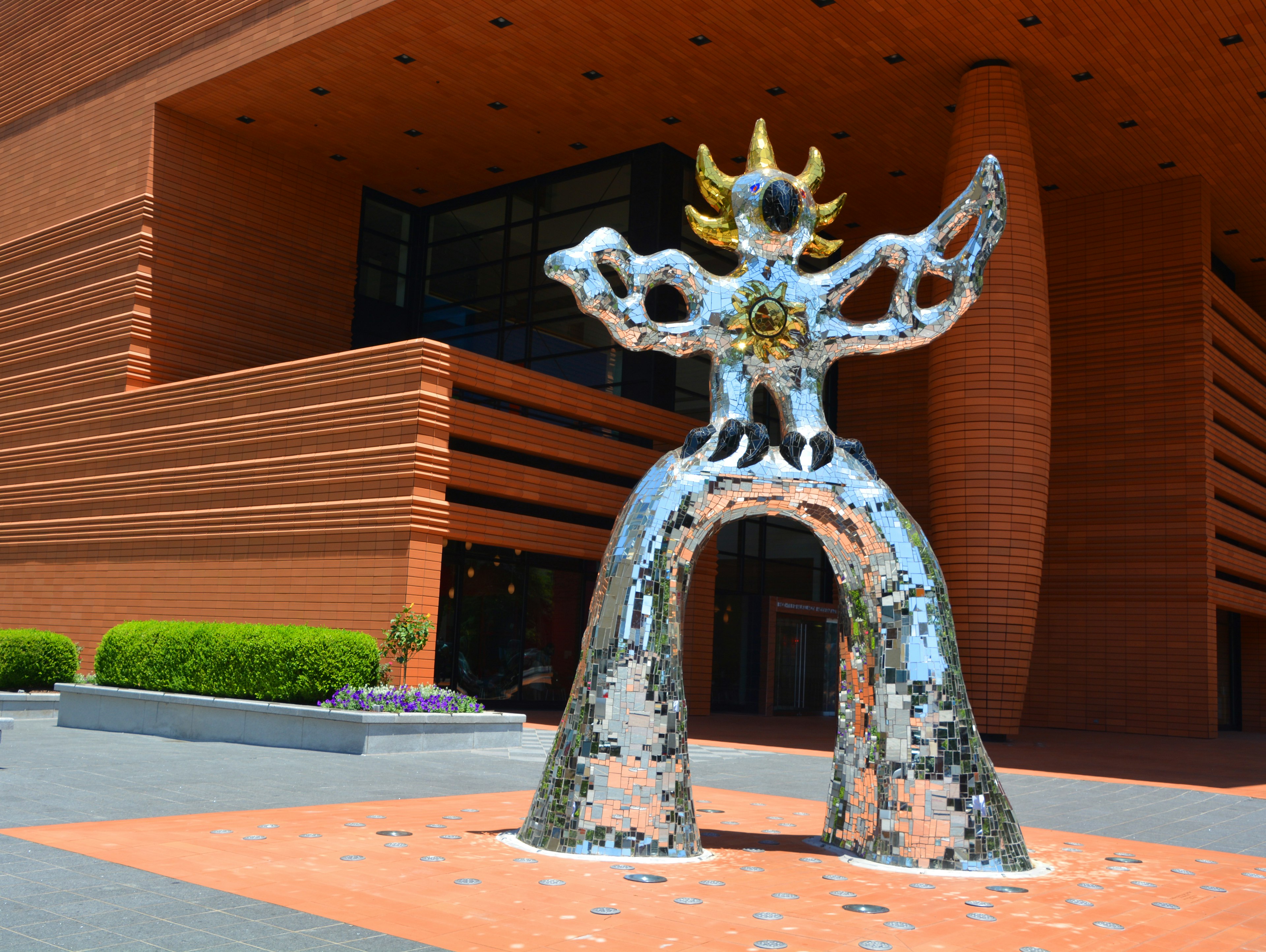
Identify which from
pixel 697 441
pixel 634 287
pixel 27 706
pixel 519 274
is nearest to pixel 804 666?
pixel 519 274

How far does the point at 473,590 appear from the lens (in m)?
19.6

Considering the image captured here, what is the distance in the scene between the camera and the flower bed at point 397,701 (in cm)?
1350

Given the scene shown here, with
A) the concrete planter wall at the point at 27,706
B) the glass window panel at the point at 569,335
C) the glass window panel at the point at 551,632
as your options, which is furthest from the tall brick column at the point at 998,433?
the concrete planter wall at the point at 27,706

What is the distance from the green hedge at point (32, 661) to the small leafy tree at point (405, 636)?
5330 mm

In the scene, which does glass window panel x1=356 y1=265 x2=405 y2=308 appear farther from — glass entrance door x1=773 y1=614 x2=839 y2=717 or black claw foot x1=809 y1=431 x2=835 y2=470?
black claw foot x1=809 y1=431 x2=835 y2=470

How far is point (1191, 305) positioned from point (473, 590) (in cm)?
1457

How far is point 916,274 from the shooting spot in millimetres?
7145

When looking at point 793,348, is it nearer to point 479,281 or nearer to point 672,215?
point 672,215

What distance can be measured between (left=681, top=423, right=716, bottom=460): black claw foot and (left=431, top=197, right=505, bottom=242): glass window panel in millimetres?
19370

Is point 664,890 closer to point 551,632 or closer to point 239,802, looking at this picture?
point 239,802

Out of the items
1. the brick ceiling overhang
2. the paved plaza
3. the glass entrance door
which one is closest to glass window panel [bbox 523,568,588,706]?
the paved plaza

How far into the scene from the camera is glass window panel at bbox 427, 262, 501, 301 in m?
25.3

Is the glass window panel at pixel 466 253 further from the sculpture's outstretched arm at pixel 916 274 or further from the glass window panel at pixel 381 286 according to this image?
the sculpture's outstretched arm at pixel 916 274

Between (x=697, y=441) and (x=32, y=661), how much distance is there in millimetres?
14732
